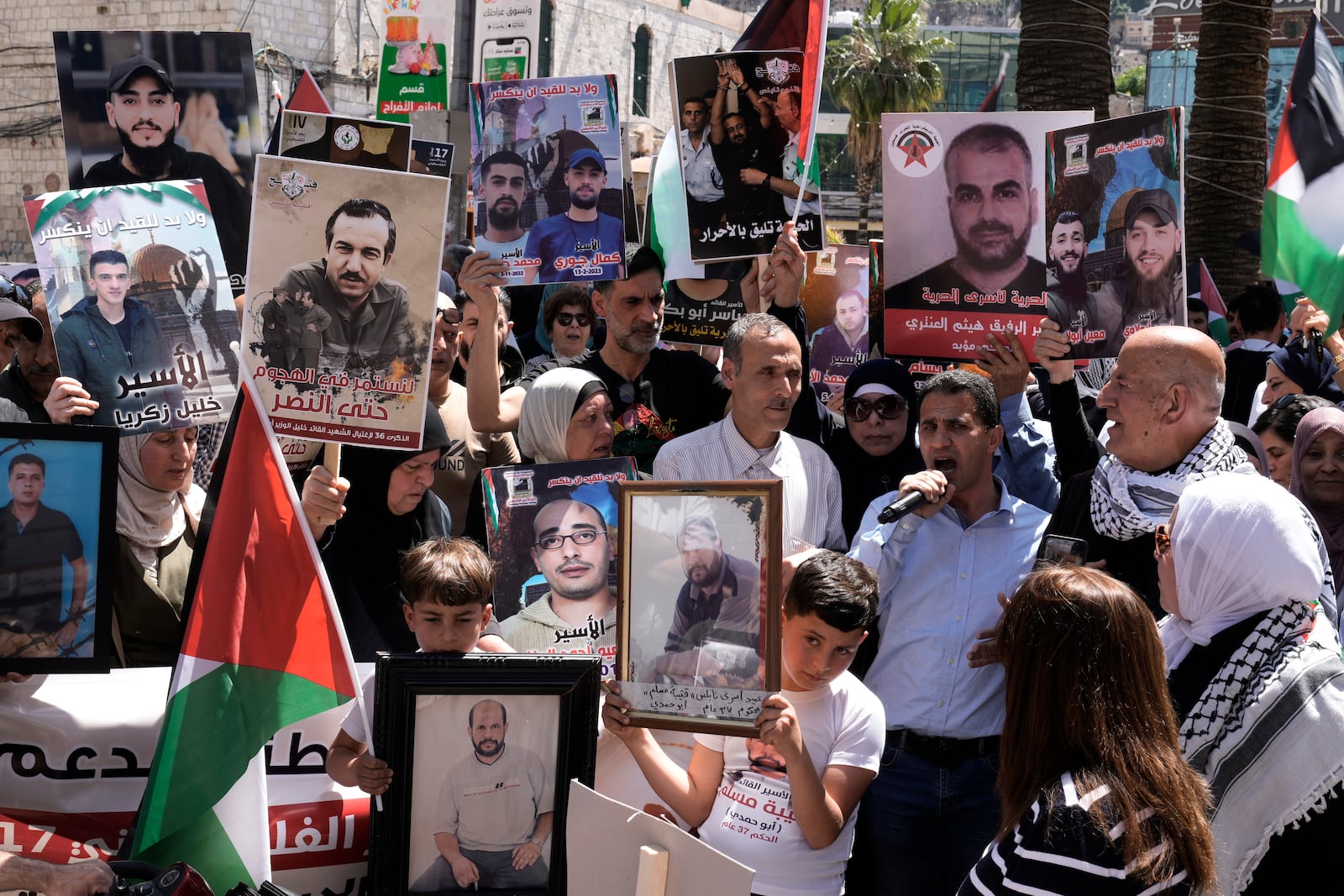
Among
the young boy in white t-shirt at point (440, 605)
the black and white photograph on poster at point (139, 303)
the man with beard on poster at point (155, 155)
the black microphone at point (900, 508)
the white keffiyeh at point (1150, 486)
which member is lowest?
the young boy in white t-shirt at point (440, 605)

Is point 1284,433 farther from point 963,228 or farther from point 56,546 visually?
point 56,546

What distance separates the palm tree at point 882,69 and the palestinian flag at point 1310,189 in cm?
4434

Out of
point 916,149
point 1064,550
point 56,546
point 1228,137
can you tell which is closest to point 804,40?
point 916,149

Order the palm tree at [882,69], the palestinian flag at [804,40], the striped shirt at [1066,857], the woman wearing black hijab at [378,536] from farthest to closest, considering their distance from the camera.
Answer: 1. the palm tree at [882,69]
2. the palestinian flag at [804,40]
3. the woman wearing black hijab at [378,536]
4. the striped shirt at [1066,857]

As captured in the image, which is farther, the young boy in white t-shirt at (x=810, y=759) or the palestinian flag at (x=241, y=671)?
the palestinian flag at (x=241, y=671)

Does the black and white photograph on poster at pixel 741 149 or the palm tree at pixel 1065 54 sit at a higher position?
the palm tree at pixel 1065 54

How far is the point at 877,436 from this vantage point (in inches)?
182

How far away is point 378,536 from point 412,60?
11.0 m

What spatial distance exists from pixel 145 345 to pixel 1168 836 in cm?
324

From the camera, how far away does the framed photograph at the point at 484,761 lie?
3.05 m

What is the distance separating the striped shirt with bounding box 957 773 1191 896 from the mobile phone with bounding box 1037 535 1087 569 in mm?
1336

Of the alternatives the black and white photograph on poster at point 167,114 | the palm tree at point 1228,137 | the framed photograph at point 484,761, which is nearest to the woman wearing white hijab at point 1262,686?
the framed photograph at point 484,761

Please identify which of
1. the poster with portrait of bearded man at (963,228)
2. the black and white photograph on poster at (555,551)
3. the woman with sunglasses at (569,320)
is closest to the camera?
the black and white photograph on poster at (555,551)

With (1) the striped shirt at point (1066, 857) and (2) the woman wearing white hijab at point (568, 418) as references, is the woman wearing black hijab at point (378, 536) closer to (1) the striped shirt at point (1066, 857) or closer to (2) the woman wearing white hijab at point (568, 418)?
(2) the woman wearing white hijab at point (568, 418)
